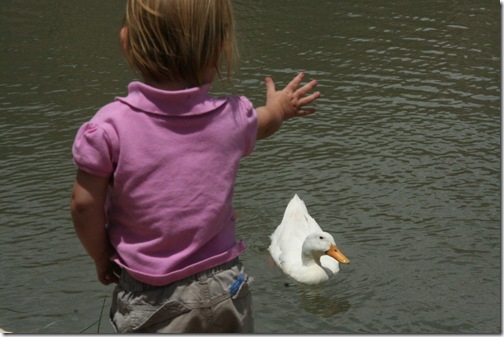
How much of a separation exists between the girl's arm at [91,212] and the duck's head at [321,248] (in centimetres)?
319

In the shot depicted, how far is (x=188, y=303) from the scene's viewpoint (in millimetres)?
2318

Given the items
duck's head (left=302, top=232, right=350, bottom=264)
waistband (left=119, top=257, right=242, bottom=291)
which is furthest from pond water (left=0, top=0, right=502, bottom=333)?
waistband (left=119, top=257, right=242, bottom=291)

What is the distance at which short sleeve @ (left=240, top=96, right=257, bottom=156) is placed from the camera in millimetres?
2387

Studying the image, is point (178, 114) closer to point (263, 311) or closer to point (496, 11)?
point (263, 311)

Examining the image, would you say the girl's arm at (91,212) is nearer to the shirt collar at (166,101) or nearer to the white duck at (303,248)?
the shirt collar at (166,101)

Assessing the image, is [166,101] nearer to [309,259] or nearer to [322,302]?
[322,302]

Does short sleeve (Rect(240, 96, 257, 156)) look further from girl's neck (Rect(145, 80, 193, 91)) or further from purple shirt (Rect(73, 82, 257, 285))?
girl's neck (Rect(145, 80, 193, 91))

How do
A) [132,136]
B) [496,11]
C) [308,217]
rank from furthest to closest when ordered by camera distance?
[496,11], [308,217], [132,136]

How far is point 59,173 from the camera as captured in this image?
652cm

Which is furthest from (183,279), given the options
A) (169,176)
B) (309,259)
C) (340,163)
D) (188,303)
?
(340,163)

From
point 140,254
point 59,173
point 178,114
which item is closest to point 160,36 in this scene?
point 178,114

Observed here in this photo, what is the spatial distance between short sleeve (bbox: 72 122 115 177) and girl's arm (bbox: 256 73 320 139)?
0.45 meters

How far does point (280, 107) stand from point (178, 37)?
41 centimetres

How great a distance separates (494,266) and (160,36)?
363 centimetres
